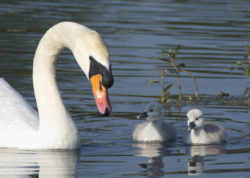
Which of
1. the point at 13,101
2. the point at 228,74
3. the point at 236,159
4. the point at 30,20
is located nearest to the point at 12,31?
the point at 30,20

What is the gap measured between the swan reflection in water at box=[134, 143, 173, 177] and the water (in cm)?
1

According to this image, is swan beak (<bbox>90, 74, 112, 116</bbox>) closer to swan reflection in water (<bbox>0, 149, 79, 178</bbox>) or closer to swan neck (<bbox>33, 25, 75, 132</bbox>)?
swan reflection in water (<bbox>0, 149, 79, 178</bbox>)

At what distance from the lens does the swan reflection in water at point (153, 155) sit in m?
7.81

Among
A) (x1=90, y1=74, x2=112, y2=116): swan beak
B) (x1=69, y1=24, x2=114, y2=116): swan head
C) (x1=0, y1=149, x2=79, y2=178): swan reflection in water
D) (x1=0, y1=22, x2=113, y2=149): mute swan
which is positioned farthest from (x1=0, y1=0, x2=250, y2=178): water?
(x1=69, y1=24, x2=114, y2=116): swan head

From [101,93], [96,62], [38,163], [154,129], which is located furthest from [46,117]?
[154,129]

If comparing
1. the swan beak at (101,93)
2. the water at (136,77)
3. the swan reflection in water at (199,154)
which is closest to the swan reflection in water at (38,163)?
the water at (136,77)

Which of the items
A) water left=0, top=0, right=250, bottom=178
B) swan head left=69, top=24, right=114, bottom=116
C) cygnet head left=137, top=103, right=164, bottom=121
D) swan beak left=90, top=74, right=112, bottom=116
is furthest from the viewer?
cygnet head left=137, top=103, right=164, bottom=121

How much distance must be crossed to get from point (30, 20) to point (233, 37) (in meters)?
5.40

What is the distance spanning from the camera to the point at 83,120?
1042 cm

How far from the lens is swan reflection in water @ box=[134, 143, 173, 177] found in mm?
7814

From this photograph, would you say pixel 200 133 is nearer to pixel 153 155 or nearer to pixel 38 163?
pixel 153 155

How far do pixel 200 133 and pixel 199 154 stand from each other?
2.56 ft

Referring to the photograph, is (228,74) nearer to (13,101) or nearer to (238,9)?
(13,101)

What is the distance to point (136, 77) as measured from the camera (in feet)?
42.9
